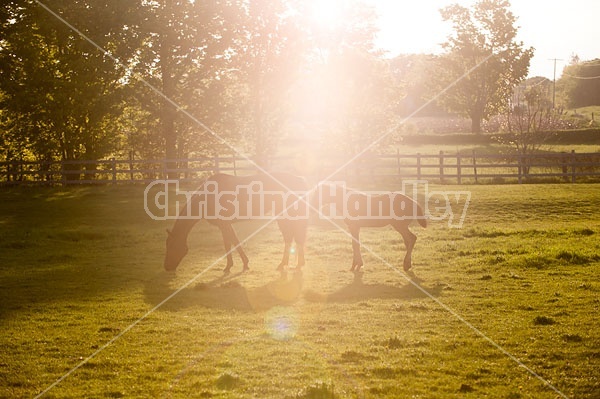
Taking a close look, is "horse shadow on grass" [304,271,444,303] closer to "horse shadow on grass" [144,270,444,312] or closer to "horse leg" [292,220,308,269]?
"horse shadow on grass" [144,270,444,312]

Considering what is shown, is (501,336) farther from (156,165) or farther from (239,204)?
(156,165)

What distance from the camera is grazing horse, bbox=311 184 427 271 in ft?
39.7

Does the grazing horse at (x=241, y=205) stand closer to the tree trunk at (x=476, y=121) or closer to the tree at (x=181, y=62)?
the tree at (x=181, y=62)

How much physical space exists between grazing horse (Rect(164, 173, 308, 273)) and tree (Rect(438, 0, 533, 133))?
49.9 m

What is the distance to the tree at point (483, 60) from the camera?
193 feet

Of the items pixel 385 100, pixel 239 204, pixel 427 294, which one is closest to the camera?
pixel 427 294

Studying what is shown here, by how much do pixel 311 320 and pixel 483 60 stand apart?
184 feet

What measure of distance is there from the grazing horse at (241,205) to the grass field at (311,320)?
2.15ft

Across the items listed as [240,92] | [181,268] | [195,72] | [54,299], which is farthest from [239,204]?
[240,92]

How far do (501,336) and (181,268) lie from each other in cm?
753

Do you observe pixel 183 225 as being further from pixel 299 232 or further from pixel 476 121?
pixel 476 121

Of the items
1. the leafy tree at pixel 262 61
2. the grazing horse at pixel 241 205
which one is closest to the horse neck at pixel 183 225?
the grazing horse at pixel 241 205

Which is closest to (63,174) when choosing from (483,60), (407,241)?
(407,241)

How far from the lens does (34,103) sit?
31.2m
